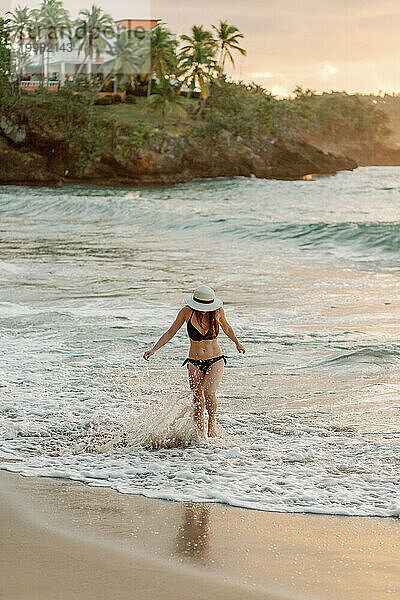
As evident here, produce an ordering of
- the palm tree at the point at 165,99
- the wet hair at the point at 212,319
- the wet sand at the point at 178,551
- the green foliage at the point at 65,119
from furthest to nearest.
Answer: the palm tree at the point at 165,99 → the green foliage at the point at 65,119 → the wet hair at the point at 212,319 → the wet sand at the point at 178,551

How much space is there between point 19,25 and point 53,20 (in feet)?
11.1

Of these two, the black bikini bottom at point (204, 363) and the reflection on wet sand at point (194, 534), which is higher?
the black bikini bottom at point (204, 363)

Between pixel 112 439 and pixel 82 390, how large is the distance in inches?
63.1

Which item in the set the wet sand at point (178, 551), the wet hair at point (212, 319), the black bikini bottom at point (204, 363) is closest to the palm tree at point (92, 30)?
the wet hair at point (212, 319)

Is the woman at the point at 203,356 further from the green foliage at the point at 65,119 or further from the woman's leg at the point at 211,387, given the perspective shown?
the green foliage at the point at 65,119

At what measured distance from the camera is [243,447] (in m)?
6.12

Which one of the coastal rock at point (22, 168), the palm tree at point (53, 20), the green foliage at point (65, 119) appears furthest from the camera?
the palm tree at point (53, 20)

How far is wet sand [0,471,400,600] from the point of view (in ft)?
11.9

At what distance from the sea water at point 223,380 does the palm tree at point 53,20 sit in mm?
51591

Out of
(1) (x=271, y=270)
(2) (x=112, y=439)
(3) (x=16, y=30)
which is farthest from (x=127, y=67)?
(2) (x=112, y=439)

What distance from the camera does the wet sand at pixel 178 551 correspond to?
3623mm

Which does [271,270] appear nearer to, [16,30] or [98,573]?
[98,573]

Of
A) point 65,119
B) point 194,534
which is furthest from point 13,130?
point 194,534

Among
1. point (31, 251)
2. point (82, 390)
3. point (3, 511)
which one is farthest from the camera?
point (31, 251)
